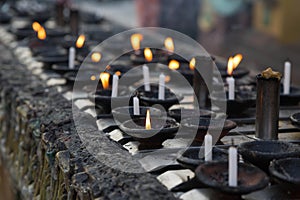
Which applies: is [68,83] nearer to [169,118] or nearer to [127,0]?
[169,118]

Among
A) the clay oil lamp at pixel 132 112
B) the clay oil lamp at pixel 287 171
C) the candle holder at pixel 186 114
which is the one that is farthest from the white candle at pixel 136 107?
the clay oil lamp at pixel 287 171

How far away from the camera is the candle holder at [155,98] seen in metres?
3.65

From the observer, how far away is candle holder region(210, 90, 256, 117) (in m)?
3.66

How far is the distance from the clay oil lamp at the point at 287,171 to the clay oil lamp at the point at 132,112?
927mm

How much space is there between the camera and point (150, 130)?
9.93 feet

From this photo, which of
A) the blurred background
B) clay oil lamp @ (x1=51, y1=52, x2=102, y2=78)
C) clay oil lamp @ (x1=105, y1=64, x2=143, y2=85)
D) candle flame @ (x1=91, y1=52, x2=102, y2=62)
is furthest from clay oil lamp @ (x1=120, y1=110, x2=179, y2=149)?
the blurred background

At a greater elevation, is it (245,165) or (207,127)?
(207,127)

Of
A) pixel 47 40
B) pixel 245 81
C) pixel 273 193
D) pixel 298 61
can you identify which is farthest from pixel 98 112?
pixel 298 61

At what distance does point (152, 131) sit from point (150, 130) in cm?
1

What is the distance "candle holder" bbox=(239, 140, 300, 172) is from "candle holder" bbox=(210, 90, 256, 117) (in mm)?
863

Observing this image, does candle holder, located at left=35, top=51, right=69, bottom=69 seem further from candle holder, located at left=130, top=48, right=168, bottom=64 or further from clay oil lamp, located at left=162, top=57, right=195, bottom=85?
clay oil lamp, located at left=162, top=57, right=195, bottom=85

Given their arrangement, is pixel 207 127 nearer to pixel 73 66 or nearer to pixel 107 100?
pixel 107 100

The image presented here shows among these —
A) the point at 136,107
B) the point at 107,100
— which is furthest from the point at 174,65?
the point at 136,107

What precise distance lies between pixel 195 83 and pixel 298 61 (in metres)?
6.79
